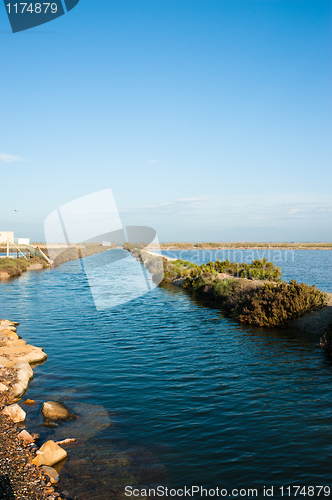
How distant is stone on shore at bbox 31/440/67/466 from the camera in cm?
549

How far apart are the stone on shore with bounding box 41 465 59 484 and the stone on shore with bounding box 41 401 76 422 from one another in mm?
1756

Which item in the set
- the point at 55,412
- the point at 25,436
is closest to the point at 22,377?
the point at 55,412

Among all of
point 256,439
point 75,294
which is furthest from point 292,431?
point 75,294

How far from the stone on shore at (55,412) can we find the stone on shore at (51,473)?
1.76 meters

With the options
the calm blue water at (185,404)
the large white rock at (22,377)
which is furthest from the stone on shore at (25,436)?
the large white rock at (22,377)

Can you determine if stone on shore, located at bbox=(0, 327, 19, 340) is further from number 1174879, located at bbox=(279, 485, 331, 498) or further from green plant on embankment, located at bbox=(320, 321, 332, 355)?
green plant on embankment, located at bbox=(320, 321, 332, 355)

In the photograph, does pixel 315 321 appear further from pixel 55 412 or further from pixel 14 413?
pixel 14 413

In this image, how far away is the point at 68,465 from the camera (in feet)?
18.4

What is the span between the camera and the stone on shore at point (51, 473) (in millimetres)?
5151

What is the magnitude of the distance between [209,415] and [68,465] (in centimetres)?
323

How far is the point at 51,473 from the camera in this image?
17.3 feet

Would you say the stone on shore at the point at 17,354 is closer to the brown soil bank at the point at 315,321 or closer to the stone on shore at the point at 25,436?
the stone on shore at the point at 25,436

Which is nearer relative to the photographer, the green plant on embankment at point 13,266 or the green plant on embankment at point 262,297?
the green plant on embankment at point 262,297

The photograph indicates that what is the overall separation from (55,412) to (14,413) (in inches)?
32.6
